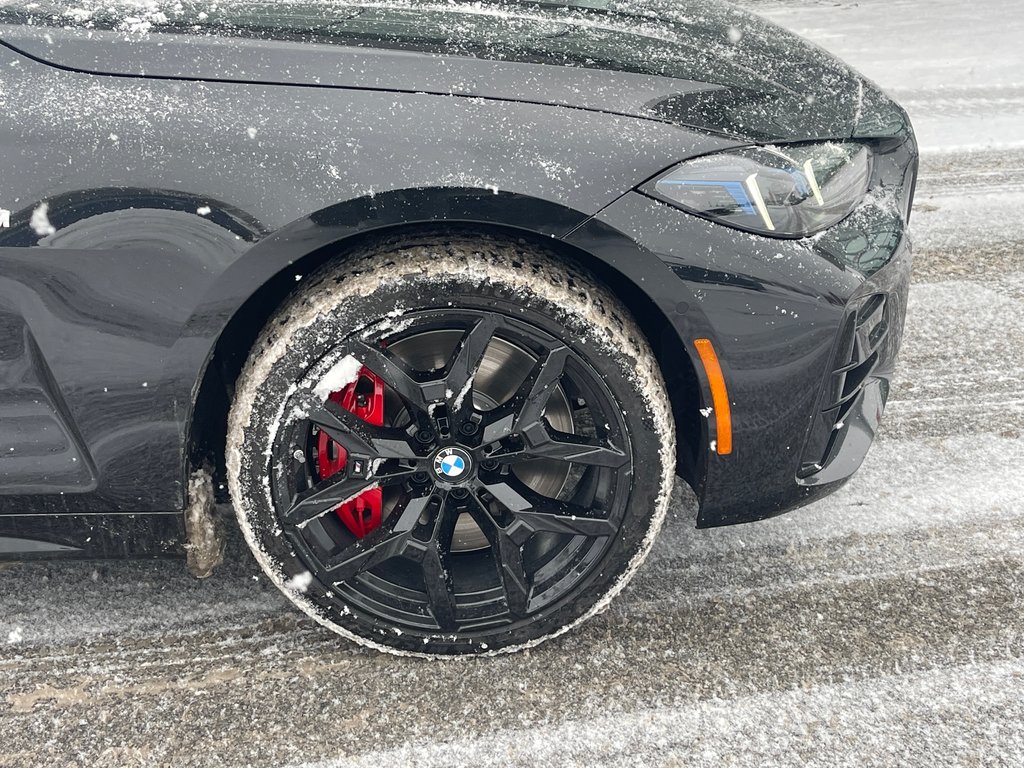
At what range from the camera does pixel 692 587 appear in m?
2.26

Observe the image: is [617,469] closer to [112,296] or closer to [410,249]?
[410,249]

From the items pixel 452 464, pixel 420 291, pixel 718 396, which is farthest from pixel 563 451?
pixel 420 291

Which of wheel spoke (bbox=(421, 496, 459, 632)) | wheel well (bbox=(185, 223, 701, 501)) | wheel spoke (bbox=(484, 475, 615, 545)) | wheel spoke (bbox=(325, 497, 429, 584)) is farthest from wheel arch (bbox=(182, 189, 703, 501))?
wheel spoke (bbox=(421, 496, 459, 632))

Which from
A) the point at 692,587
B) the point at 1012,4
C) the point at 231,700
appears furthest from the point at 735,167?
the point at 1012,4

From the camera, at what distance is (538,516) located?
1923 millimetres

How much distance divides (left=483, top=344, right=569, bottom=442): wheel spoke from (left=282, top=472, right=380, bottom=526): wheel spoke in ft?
0.91

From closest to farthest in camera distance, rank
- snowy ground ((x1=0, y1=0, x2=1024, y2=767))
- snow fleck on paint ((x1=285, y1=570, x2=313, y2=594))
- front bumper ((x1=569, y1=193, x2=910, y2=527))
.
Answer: front bumper ((x1=569, y1=193, x2=910, y2=527)), snowy ground ((x1=0, y1=0, x2=1024, y2=767)), snow fleck on paint ((x1=285, y1=570, x2=313, y2=594))

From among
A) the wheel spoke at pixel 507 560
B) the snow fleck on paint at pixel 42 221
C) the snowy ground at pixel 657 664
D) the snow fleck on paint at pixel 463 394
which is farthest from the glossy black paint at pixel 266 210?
the wheel spoke at pixel 507 560

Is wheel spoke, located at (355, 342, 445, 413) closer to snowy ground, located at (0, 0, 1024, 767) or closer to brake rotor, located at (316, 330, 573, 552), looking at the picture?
brake rotor, located at (316, 330, 573, 552)

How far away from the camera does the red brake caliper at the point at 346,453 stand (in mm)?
1944

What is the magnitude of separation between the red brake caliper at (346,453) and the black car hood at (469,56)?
62cm

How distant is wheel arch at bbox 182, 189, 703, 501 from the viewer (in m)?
1.67

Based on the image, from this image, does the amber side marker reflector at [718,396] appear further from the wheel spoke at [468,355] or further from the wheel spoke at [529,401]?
the wheel spoke at [468,355]

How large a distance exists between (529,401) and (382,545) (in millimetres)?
448
